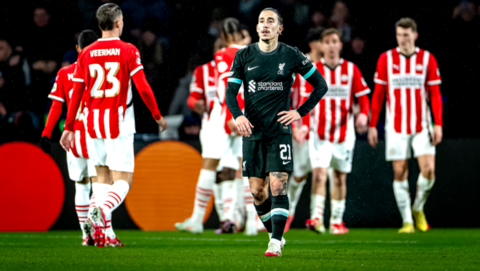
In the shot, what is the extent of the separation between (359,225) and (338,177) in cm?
107

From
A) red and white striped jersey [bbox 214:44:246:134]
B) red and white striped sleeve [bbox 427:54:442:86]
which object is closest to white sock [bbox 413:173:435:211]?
red and white striped sleeve [bbox 427:54:442:86]

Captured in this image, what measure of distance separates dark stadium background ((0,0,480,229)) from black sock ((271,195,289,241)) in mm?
3587

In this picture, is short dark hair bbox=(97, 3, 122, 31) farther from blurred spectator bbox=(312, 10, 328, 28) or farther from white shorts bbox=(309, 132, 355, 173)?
blurred spectator bbox=(312, 10, 328, 28)

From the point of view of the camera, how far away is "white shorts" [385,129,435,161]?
6.46m

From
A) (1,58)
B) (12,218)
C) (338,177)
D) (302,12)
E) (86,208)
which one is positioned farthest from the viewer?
(302,12)

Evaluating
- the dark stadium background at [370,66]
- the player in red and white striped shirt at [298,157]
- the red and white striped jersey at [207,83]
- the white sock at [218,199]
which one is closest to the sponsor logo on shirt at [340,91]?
the player in red and white striped shirt at [298,157]

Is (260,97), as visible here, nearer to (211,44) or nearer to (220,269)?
(220,269)

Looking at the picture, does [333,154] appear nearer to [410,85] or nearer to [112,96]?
[410,85]

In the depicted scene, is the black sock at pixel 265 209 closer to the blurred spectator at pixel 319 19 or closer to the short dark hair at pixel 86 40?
the short dark hair at pixel 86 40

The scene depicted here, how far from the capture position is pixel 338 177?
6.49m

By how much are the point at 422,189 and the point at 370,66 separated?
93.3 inches

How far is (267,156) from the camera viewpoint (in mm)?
3832

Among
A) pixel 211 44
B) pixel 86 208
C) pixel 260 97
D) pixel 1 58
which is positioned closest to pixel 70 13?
pixel 1 58

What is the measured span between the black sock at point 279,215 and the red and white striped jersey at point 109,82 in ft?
4.71
